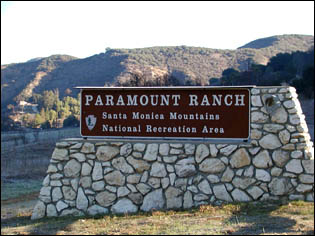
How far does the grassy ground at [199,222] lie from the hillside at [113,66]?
4249 centimetres

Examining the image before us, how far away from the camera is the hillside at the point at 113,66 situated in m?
55.4

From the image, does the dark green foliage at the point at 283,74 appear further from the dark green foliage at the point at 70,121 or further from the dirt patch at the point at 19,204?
the dirt patch at the point at 19,204

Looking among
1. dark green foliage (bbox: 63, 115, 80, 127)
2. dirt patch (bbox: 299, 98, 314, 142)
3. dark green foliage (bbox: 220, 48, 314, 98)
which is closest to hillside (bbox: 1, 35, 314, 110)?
dark green foliage (bbox: 220, 48, 314, 98)

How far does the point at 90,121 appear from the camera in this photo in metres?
10.0

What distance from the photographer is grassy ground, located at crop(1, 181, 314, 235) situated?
7.09 m

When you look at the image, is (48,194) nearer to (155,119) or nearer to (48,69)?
(155,119)

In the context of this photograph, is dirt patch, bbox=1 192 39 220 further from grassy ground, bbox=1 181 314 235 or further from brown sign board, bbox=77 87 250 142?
brown sign board, bbox=77 87 250 142

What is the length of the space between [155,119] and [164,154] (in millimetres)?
822

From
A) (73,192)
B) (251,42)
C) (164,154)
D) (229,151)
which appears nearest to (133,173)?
(164,154)

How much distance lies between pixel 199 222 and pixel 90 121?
Answer: 362cm

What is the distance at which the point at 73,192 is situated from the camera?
31.8 ft

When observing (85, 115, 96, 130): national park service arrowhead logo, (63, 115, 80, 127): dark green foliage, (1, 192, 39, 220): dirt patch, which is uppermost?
(63, 115, 80, 127): dark green foliage

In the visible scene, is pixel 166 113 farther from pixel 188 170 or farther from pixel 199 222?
pixel 199 222

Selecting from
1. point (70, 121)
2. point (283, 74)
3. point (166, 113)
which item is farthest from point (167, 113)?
point (283, 74)
